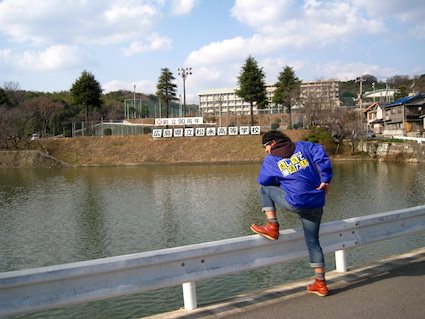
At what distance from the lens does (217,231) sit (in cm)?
1132

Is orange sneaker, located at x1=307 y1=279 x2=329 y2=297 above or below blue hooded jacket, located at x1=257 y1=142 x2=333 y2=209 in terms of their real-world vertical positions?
below

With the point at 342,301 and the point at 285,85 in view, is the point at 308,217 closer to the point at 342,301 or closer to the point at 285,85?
the point at 342,301

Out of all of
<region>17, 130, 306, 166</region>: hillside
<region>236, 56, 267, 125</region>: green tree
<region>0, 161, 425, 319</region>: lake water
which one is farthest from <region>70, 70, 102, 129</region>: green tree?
<region>0, 161, 425, 319</region>: lake water

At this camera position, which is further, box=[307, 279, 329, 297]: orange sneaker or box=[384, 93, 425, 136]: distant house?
box=[384, 93, 425, 136]: distant house

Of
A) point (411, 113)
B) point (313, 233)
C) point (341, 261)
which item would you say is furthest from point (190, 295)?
point (411, 113)

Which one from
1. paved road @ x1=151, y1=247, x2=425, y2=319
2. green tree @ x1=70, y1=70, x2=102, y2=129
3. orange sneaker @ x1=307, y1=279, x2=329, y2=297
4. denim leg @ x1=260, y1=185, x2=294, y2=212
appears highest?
green tree @ x1=70, y1=70, x2=102, y2=129

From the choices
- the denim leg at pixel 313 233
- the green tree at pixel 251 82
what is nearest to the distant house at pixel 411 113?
the green tree at pixel 251 82

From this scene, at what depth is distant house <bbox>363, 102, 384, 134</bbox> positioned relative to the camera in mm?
63294

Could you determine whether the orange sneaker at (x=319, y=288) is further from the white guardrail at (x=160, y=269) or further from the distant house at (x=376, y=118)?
the distant house at (x=376, y=118)

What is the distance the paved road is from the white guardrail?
290mm

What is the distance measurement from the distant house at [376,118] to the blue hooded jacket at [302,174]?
6069 cm

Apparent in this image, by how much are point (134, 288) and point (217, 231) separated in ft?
25.5

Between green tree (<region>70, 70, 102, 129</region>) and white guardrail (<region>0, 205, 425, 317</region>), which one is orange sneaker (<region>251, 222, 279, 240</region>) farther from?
green tree (<region>70, 70, 102, 129</region>)

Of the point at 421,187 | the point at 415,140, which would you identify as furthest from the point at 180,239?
the point at 415,140
